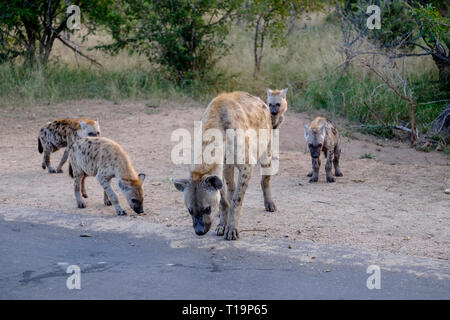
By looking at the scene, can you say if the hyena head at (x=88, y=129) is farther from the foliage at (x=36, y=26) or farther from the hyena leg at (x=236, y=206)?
the foliage at (x=36, y=26)

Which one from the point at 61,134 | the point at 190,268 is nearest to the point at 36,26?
the point at 61,134

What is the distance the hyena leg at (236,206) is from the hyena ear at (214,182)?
1.94ft

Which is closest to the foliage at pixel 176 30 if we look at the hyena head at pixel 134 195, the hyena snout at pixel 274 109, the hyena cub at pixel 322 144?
the hyena snout at pixel 274 109

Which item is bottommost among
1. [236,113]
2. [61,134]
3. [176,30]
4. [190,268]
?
[190,268]

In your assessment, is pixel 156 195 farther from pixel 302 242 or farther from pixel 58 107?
pixel 58 107

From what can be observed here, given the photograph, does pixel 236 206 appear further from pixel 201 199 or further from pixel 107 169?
pixel 107 169

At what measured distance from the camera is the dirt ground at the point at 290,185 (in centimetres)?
591

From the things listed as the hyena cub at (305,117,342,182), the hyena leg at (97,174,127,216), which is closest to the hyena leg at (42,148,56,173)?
the hyena leg at (97,174,127,216)

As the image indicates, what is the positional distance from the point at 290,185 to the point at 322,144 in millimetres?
736

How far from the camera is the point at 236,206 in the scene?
18.8ft

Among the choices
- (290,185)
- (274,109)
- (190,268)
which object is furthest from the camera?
(274,109)

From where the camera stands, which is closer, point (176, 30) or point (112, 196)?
point (112, 196)
